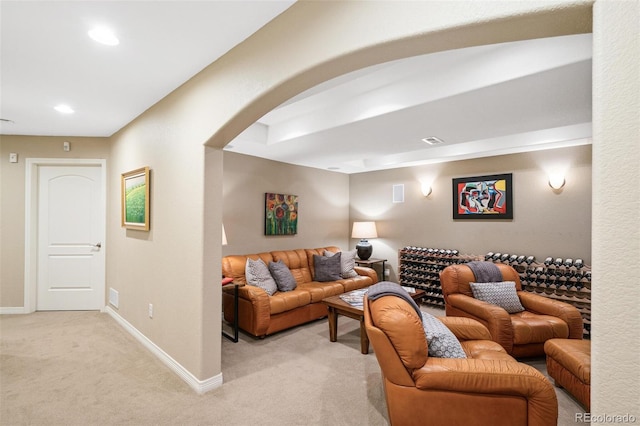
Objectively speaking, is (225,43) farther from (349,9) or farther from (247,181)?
(247,181)

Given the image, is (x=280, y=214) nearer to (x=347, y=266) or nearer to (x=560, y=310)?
(x=347, y=266)

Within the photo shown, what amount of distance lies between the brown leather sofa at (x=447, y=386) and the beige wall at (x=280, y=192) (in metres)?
3.30

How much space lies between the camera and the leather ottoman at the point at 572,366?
2182 millimetres

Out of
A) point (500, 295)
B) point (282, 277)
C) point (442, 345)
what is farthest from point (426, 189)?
point (442, 345)

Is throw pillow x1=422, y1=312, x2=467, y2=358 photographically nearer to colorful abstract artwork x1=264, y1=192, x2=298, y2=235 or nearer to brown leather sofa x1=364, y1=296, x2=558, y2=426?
brown leather sofa x1=364, y1=296, x2=558, y2=426

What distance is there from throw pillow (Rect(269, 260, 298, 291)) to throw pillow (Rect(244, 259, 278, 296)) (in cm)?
8

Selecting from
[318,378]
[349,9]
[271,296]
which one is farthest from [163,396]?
[349,9]

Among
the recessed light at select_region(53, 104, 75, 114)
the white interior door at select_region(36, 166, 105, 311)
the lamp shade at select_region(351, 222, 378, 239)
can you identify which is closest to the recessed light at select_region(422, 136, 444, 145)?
the lamp shade at select_region(351, 222, 378, 239)

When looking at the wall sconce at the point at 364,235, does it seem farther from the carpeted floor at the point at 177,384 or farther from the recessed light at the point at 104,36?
the recessed light at the point at 104,36

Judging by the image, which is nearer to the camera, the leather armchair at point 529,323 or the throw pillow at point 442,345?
the throw pillow at point 442,345

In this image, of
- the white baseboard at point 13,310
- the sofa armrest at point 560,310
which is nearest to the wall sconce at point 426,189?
the sofa armrest at point 560,310

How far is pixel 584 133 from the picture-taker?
3.62m

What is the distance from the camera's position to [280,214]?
17.5ft

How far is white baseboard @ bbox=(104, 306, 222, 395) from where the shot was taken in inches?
97.0
